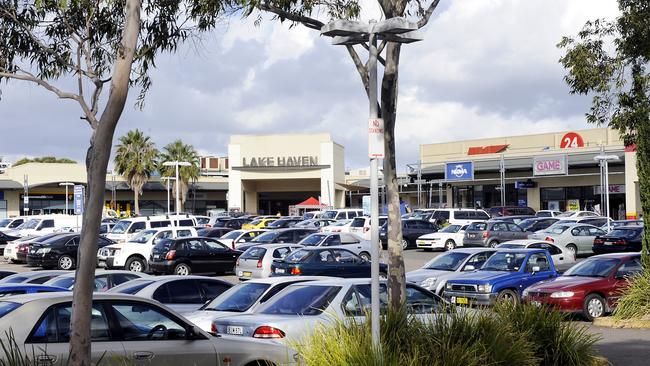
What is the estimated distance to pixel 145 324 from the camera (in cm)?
979

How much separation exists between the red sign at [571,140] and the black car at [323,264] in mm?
47414

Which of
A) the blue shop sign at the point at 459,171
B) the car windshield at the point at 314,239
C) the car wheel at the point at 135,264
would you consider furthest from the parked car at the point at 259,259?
the blue shop sign at the point at 459,171

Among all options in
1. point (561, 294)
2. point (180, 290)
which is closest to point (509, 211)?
point (561, 294)

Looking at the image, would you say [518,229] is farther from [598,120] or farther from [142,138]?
[142,138]

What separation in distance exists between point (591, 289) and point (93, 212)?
13162 millimetres

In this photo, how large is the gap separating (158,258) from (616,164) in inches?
1640

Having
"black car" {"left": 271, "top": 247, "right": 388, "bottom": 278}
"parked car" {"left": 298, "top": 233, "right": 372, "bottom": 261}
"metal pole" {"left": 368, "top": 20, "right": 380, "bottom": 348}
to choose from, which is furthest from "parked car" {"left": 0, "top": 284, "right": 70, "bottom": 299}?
"parked car" {"left": 298, "top": 233, "right": 372, "bottom": 261}

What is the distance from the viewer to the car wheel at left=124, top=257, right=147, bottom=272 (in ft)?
108

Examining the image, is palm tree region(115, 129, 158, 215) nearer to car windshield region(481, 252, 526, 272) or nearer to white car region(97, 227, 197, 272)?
white car region(97, 227, 197, 272)

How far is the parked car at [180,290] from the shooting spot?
50.4 ft

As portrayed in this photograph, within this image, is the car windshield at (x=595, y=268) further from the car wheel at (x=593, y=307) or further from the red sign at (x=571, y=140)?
the red sign at (x=571, y=140)

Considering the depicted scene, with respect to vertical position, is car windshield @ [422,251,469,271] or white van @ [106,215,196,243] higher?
white van @ [106,215,196,243]

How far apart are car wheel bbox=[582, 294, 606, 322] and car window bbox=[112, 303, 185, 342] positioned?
1124 centimetres

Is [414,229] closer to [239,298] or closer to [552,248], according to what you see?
[552,248]
